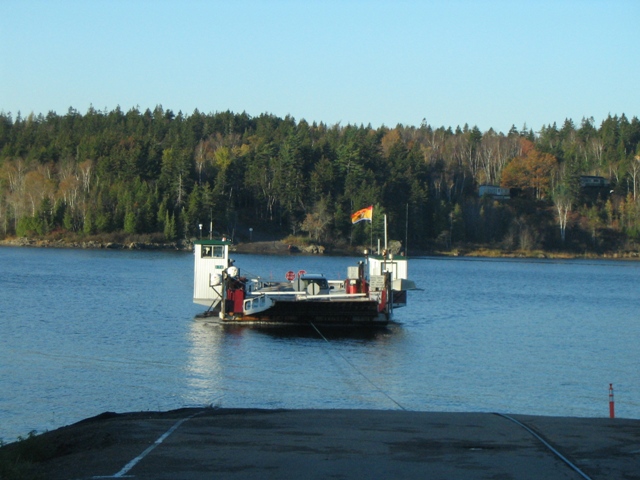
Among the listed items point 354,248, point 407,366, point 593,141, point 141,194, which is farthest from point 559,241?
point 407,366

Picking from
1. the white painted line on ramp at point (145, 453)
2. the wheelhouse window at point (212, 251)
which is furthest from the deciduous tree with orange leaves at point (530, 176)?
the white painted line on ramp at point (145, 453)

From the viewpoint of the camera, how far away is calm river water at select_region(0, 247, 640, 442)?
21.9 metres

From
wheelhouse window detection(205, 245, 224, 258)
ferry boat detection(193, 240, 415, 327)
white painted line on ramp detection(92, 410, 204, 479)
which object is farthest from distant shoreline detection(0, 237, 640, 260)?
white painted line on ramp detection(92, 410, 204, 479)

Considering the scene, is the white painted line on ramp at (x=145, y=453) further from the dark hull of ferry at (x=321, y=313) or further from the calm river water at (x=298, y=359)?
the dark hull of ferry at (x=321, y=313)

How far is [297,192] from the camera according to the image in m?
131

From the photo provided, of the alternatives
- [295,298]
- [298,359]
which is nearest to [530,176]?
[295,298]

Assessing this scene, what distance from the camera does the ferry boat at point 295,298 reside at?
36.8 meters

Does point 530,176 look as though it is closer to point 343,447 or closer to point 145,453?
point 343,447

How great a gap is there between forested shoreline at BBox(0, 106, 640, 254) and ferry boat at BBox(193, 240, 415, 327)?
66.8 meters

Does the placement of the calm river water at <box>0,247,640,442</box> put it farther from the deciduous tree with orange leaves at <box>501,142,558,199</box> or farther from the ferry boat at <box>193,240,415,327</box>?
the deciduous tree with orange leaves at <box>501,142,558,199</box>

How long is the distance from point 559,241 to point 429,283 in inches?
2981

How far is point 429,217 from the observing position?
5349 inches

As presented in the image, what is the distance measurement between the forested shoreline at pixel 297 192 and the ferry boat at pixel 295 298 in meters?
66.8

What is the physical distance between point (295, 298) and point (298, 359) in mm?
9470
